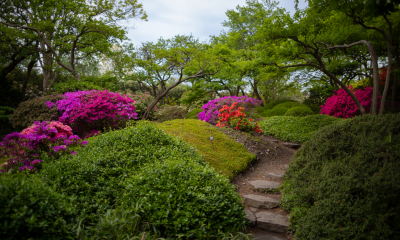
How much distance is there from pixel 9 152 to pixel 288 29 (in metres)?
7.61

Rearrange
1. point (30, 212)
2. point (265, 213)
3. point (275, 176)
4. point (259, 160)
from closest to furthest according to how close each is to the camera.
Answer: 1. point (30, 212)
2. point (265, 213)
3. point (275, 176)
4. point (259, 160)

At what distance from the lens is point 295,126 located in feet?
26.5

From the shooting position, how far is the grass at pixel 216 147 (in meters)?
4.66

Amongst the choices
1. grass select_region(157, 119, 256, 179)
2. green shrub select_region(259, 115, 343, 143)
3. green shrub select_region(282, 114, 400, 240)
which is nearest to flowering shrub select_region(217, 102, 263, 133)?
green shrub select_region(259, 115, 343, 143)

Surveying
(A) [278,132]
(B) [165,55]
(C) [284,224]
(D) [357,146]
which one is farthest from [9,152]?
(A) [278,132]

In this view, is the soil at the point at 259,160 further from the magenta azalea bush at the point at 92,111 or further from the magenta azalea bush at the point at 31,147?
the magenta azalea bush at the point at 31,147

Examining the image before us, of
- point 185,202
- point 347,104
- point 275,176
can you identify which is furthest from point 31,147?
point 347,104

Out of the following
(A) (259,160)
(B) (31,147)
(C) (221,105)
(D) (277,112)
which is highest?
(C) (221,105)

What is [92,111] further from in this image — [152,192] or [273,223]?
[273,223]

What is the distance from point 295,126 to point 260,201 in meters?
5.37

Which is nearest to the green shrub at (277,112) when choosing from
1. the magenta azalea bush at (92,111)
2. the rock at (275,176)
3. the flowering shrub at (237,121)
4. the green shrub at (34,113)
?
the flowering shrub at (237,121)

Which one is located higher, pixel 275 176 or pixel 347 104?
pixel 347 104

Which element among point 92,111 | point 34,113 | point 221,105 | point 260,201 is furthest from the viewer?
point 221,105

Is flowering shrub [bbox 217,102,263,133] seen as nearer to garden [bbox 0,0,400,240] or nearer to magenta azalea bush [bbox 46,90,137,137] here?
garden [bbox 0,0,400,240]
